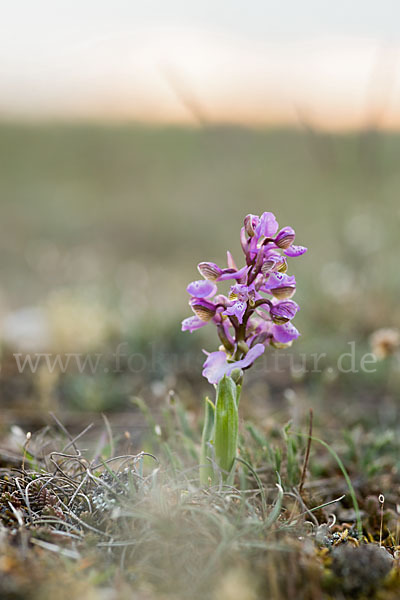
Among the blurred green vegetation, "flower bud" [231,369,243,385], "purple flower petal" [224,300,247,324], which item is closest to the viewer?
"purple flower petal" [224,300,247,324]

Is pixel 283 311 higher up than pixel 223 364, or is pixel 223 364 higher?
pixel 283 311

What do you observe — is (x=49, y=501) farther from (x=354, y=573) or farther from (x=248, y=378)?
(x=248, y=378)

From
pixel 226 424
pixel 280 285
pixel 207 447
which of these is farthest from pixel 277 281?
pixel 207 447

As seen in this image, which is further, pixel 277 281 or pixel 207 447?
pixel 207 447

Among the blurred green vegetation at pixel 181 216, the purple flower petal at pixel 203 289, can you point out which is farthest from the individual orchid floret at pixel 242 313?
the blurred green vegetation at pixel 181 216

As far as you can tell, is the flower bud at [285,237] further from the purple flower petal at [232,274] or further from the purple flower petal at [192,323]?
the purple flower petal at [192,323]

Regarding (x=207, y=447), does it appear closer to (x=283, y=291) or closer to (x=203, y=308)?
(x=203, y=308)

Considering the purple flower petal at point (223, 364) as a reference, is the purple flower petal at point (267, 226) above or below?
above

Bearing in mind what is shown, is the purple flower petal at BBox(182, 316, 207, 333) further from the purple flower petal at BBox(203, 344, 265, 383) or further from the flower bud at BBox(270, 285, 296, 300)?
the flower bud at BBox(270, 285, 296, 300)

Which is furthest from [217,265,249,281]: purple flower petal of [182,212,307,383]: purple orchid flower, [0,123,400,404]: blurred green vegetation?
[0,123,400,404]: blurred green vegetation
